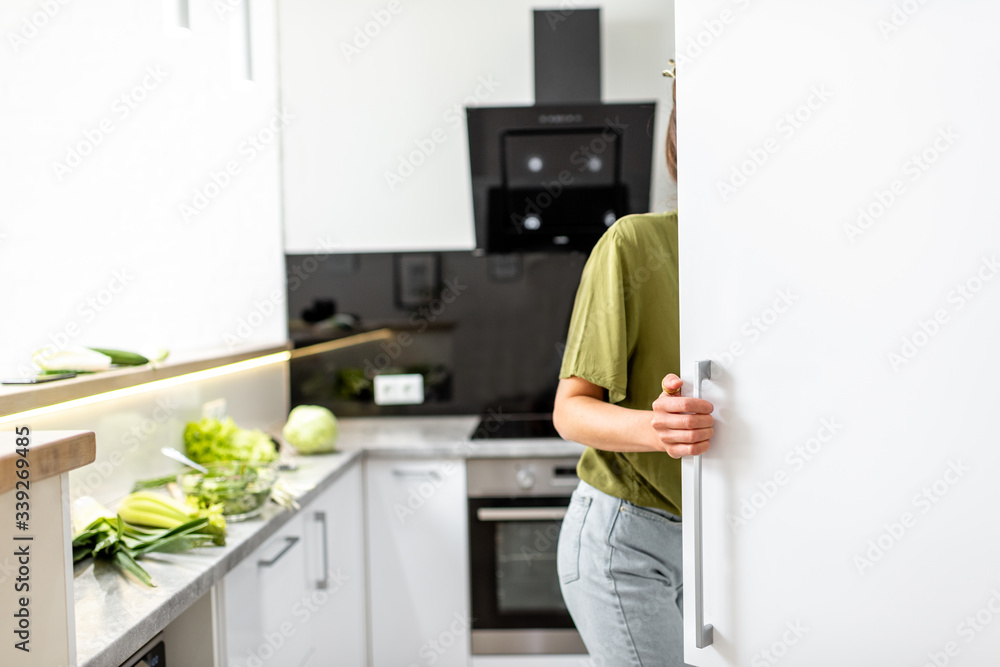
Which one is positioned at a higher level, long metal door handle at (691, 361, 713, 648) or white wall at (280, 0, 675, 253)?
white wall at (280, 0, 675, 253)

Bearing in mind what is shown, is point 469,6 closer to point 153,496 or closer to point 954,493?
point 153,496

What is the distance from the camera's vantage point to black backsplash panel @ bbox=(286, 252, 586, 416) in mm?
2770

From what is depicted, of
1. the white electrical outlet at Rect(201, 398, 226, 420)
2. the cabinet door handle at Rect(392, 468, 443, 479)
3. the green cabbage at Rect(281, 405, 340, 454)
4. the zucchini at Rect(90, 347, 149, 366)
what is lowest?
the cabinet door handle at Rect(392, 468, 443, 479)

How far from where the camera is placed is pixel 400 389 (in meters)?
2.79

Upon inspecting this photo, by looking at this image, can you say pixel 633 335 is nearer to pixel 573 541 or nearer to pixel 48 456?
pixel 573 541

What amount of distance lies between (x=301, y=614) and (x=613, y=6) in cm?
221

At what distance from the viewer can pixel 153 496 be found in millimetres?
1508

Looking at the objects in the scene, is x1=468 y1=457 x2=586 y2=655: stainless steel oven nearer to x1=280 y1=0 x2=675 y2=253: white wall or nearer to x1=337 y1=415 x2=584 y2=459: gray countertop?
x1=337 y1=415 x2=584 y2=459: gray countertop

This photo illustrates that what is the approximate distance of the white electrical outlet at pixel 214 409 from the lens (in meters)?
2.16

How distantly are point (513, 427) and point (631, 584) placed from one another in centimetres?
140

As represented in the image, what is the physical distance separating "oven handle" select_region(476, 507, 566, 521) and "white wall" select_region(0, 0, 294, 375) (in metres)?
0.99

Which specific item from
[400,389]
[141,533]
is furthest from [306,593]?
[400,389]

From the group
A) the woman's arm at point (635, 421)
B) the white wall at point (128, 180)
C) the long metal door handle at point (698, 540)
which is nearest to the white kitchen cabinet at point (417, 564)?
the white wall at point (128, 180)

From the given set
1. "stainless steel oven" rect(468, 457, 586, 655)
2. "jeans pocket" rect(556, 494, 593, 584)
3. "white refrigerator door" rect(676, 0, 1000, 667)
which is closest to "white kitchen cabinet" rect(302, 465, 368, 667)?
"stainless steel oven" rect(468, 457, 586, 655)
